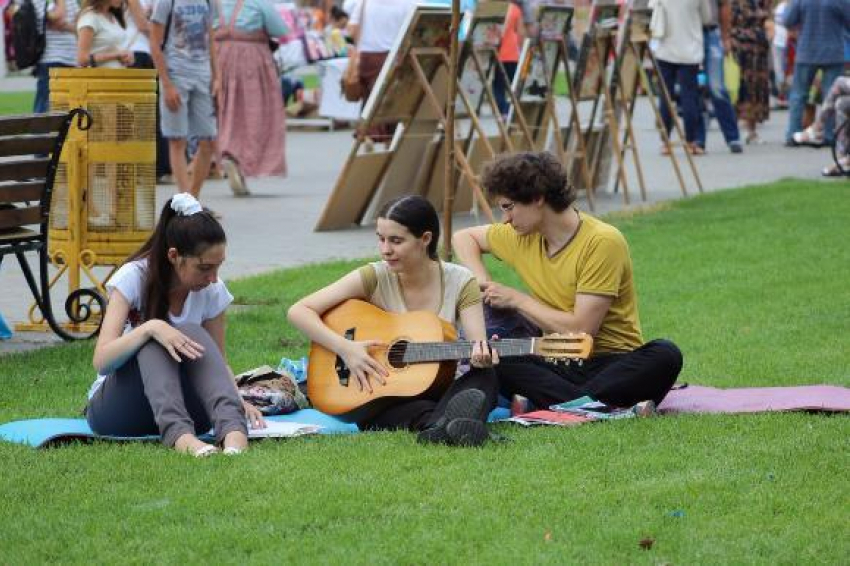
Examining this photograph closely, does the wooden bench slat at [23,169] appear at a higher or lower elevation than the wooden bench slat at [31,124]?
lower

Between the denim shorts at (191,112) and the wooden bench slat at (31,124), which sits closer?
the wooden bench slat at (31,124)

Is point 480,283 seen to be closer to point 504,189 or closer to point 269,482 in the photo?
point 504,189

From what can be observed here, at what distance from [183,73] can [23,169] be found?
4262mm

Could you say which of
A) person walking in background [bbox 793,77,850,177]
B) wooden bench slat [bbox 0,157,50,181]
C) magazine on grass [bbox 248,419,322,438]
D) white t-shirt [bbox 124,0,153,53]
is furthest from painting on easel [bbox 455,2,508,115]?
magazine on grass [bbox 248,419,322,438]

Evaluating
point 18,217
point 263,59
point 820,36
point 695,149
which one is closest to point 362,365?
point 18,217

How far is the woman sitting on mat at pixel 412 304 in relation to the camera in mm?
5941

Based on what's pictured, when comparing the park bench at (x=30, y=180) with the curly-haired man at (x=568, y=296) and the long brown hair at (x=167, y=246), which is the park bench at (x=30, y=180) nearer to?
the long brown hair at (x=167, y=246)

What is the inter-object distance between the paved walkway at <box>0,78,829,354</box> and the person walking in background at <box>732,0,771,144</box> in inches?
15.7

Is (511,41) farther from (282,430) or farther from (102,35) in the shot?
(282,430)

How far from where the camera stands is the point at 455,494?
4.91 metres

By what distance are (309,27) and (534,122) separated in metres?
19.4

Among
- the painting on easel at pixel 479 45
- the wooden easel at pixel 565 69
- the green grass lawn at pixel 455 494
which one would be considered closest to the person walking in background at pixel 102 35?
the painting on easel at pixel 479 45

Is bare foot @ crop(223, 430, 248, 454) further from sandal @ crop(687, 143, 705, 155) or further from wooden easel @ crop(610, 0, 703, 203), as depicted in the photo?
sandal @ crop(687, 143, 705, 155)

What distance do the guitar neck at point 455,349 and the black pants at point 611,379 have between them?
28 cm
